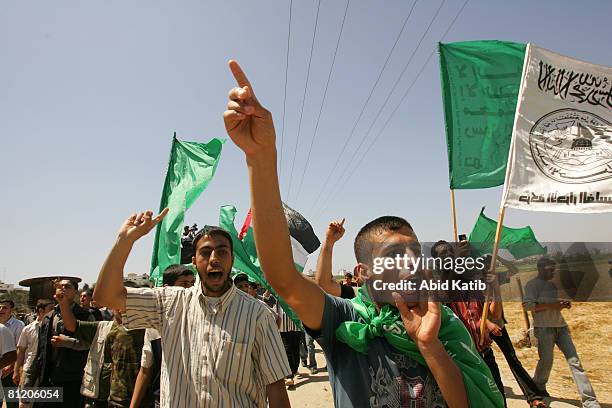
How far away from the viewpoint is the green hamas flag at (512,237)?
10.1m

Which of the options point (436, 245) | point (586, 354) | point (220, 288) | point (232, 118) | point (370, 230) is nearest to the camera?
point (232, 118)

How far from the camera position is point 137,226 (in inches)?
92.8

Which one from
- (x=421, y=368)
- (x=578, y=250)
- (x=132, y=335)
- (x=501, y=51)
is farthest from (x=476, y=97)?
(x=132, y=335)

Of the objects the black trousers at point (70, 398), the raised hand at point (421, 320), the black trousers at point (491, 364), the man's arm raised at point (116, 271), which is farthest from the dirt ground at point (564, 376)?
the raised hand at point (421, 320)

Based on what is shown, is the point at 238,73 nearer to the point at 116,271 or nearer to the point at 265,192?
the point at 265,192

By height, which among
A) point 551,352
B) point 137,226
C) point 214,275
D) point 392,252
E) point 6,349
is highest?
point 137,226

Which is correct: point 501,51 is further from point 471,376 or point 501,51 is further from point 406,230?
point 471,376

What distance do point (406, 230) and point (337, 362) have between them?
0.61m

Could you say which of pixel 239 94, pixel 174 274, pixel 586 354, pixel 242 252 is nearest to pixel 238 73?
pixel 239 94

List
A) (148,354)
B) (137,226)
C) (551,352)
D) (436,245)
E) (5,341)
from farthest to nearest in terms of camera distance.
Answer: (551,352) < (5,341) < (436,245) < (148,354) < (137,226)

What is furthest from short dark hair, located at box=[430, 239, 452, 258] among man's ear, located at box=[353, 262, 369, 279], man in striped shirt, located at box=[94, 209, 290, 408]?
man's ear, located at box=[353, 262, 369, 279]

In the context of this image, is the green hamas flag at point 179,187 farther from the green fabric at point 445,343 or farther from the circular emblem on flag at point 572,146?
the circular emblem on flag at point 572,146

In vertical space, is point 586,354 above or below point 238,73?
below

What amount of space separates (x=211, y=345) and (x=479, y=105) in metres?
4.58
